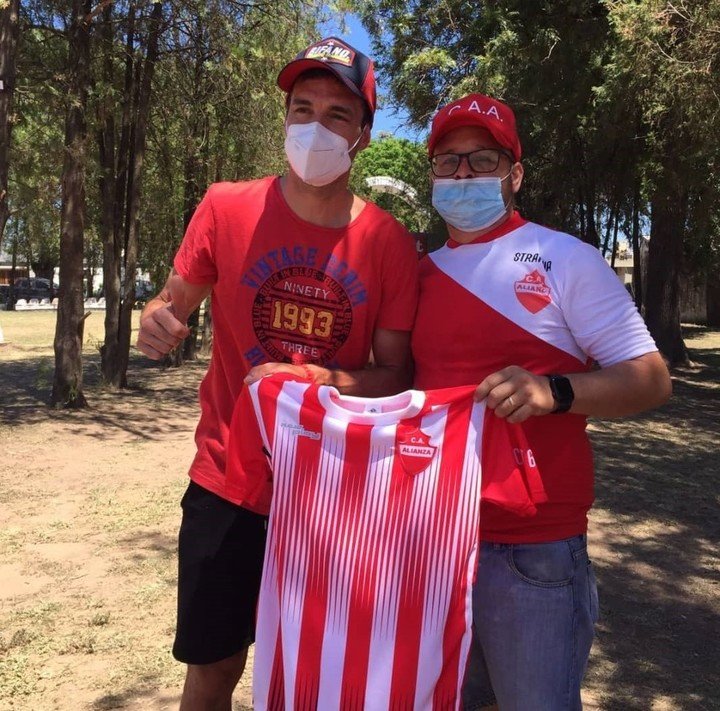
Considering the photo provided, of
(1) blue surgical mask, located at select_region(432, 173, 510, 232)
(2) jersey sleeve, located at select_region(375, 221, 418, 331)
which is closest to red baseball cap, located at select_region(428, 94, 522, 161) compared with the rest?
(1) blue surgical mask, located at select_region(432, 173, 510, 232)

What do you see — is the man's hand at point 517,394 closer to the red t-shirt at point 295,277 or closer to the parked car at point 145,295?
the red t-shirt at point 295,277

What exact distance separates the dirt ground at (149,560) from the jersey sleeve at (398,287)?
86.3 inches

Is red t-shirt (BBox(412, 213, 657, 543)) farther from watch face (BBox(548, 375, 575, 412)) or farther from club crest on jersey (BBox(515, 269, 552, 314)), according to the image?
watch face (BBox(548, 375, 575, 412))

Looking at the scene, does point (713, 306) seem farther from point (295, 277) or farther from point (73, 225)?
point (295, 277)

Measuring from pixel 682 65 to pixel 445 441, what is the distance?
8423 millimetres

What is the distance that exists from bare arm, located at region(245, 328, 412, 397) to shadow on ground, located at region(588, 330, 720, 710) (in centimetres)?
222

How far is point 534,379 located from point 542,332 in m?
0.19

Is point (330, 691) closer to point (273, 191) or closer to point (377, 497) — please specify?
point (377, 497)

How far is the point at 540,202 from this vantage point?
669 inches

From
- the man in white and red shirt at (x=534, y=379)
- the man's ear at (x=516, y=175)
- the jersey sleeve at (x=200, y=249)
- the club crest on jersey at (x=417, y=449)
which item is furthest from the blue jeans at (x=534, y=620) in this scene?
the jersey sleeve at (x=200, y=249)

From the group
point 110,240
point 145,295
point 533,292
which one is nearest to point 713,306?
point 145,295

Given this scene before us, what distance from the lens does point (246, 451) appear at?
7.06 ft

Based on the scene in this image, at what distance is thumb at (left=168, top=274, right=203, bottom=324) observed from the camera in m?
2.40

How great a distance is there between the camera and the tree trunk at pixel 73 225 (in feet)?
33.3
